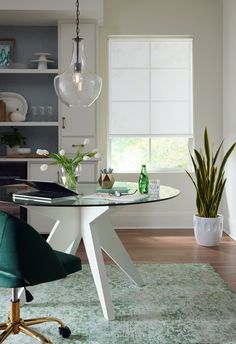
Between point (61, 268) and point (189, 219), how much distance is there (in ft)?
11.3

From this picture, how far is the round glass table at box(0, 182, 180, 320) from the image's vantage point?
247cm

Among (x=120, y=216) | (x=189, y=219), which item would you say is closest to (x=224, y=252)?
(x=189, y=219)

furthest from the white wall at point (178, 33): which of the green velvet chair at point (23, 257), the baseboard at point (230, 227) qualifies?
the green velvet chair at point (23, 257)

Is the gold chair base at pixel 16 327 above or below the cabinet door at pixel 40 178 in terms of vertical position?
below

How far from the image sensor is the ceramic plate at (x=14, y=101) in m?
5.05

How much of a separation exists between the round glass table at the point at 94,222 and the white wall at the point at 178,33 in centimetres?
211

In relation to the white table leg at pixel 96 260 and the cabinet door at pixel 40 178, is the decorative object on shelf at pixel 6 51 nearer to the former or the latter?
the cabinet door at pixel 40 178

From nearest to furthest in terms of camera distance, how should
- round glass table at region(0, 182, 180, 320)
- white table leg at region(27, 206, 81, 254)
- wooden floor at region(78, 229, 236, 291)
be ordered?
round glass table at region(0, 182, 180, 320), white table leg at region(27, 206, 81, 254), wooden floor at region(78, 229, 236, 291)

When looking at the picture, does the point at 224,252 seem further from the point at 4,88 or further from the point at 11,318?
the point at 4,88

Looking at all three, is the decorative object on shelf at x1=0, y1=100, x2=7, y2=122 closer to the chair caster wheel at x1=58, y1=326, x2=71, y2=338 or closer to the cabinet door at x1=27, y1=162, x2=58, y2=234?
the cabinet door at x1=27, y1=162, x2=58, y2=234

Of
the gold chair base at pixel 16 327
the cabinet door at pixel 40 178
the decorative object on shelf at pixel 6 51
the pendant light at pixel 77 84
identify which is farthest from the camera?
the decorative object on shelf at pixel 6 51

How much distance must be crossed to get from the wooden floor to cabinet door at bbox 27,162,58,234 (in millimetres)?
523

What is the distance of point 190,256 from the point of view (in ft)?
13.1

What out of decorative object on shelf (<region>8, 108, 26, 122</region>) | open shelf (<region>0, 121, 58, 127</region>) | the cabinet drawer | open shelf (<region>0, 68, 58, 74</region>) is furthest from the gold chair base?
open shelf (<region>0, 68, 58, 74</region>)
